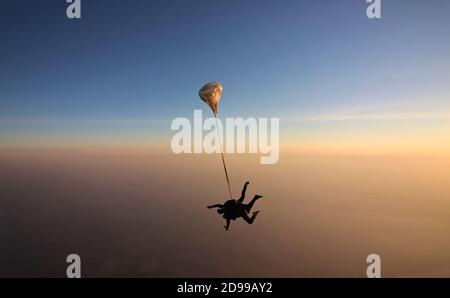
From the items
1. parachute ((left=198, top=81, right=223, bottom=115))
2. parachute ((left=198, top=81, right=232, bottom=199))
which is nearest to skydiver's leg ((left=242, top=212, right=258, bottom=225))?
parachute ((left=198, top=81, right=232, bottom=199))

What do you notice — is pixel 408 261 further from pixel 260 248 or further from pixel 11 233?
pixel 11 233

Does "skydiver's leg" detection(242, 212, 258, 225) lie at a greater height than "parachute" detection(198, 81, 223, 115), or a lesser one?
lesser

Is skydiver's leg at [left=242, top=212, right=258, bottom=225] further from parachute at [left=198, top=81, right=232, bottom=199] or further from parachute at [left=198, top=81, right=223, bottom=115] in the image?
parachute at [left=198, top=81, right=223, bottom=115]

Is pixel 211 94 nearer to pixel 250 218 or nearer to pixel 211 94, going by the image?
pixel 211 94

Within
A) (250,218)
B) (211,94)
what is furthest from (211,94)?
(250,218)

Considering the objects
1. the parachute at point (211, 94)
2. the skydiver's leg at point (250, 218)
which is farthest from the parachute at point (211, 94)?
the skydiver's leg at point (250, 218)

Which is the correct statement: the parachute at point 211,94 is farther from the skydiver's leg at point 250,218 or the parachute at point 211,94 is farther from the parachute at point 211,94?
the skydiver's leg at point 250,218
